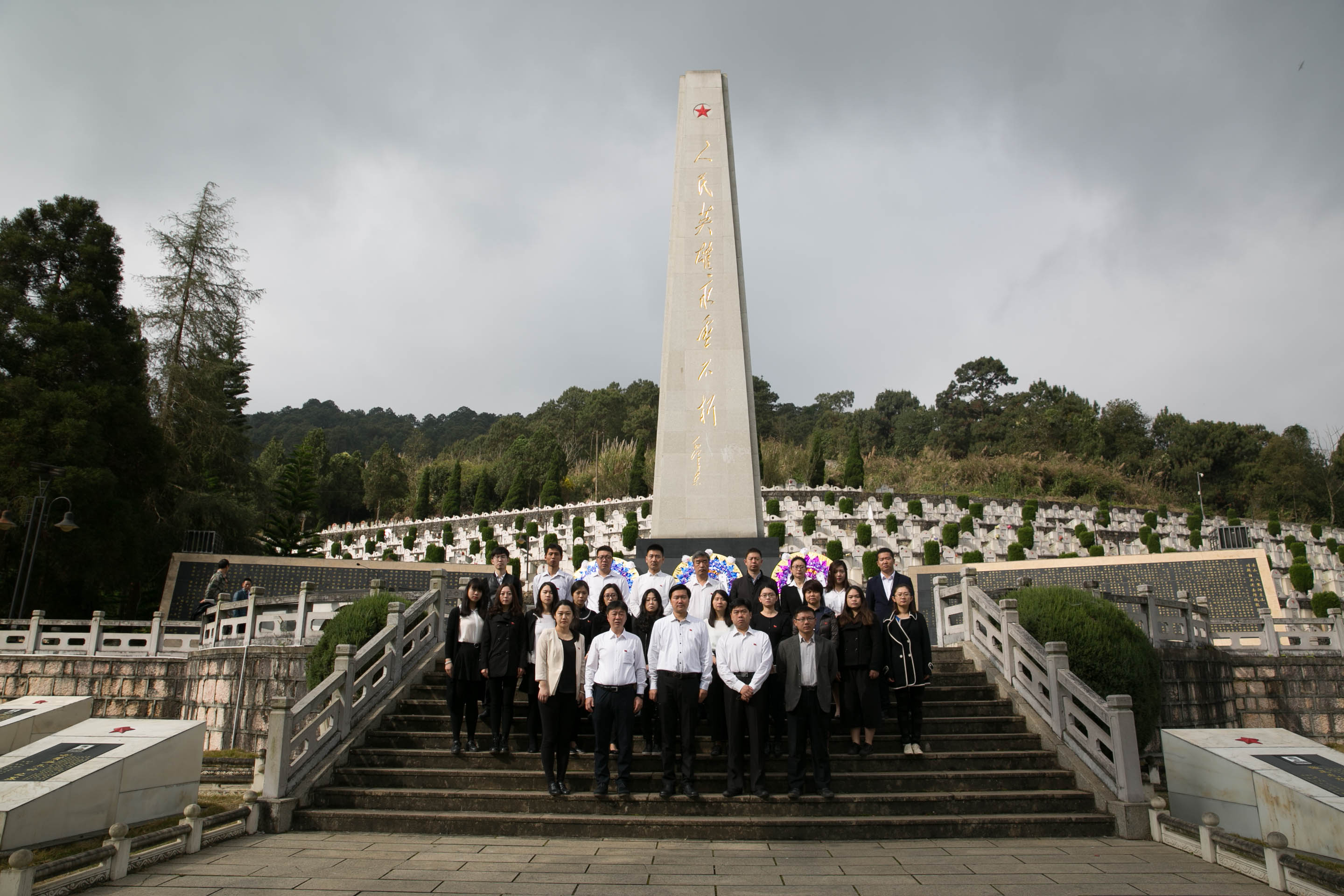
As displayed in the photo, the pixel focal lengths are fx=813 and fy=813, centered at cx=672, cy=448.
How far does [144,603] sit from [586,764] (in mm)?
14278

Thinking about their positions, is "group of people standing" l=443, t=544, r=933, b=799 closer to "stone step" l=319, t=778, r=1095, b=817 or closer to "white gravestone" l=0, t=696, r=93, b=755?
"stone step" l=319, t=778, r=1095, b=817

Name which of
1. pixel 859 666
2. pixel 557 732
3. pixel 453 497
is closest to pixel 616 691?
pixel 557 732

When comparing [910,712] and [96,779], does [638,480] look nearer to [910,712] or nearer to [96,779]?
[910,712]

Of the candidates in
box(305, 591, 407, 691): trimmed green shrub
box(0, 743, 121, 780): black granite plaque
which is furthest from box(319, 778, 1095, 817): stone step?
box(305, 591, 407, 691): trimmed green shrub

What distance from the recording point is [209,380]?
57.8 feet

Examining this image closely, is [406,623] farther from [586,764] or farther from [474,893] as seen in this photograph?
[474,893]

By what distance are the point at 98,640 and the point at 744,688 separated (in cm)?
993

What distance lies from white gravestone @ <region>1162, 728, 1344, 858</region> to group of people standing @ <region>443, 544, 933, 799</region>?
1.46 m

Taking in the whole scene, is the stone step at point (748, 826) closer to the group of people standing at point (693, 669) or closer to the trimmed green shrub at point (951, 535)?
the group of people standing at point (693, 669)

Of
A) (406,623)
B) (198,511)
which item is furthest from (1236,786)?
A: (198,511)

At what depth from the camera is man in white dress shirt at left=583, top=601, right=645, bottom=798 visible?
469 cm

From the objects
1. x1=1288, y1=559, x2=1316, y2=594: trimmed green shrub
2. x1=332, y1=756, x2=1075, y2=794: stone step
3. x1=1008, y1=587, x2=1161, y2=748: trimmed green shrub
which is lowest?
x1=332, y1=756, x2=1075, y2=794: stone step

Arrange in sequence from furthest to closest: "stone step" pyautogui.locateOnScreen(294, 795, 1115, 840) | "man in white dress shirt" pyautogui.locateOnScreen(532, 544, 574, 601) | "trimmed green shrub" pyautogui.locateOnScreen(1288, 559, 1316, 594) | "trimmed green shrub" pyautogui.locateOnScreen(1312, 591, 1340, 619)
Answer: "trimmed green shrub" pyautogui.locateOnScreen(1288, 559, 1316, 594)
"trimmed green shrub" pyautogui.locateOnScreen(1312, 591, 1340, 619)
"man in white dress shirt" pyautogui.locateOnScreen(532, 544, 574, 601)
"stone step" pyautogui.locateOnScreen(294, 795, 1115, 840)

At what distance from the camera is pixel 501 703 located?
526cm
